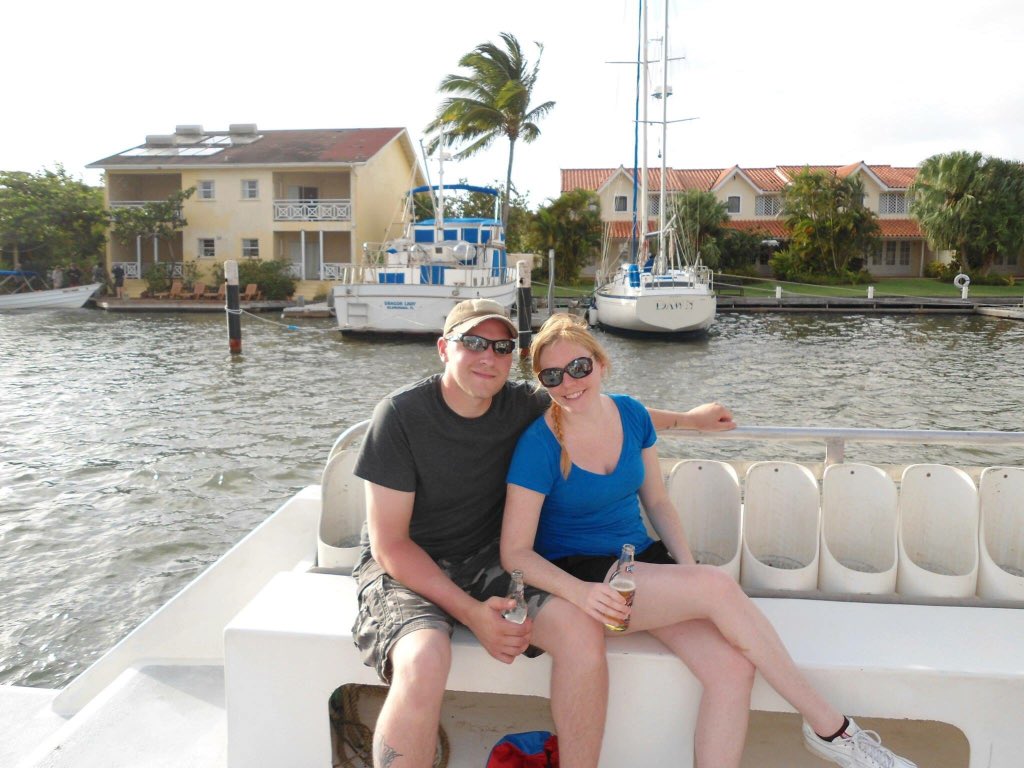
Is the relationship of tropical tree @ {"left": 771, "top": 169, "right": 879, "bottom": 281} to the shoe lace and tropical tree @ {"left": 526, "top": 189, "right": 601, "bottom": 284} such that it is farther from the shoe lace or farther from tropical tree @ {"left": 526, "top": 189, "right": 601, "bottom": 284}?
the shoe lace

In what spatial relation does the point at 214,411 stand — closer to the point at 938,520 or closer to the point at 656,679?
the point at 938,520

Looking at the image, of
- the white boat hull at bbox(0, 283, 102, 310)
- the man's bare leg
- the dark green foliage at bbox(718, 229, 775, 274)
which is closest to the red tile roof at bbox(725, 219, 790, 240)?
the dark green foliage at bbox(718, 229, 775, 274)

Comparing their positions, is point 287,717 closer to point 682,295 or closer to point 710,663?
point 710,663

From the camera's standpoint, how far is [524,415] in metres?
2.77

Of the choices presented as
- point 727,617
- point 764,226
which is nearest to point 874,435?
point 727,617

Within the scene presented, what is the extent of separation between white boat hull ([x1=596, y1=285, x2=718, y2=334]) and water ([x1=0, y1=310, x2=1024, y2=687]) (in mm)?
676

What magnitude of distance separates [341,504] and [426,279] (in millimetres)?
22380

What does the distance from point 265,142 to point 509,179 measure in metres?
11.2

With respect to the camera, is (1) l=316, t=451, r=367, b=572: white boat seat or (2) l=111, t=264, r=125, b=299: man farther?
(2) l=111, t=264, r=125, b=299: man

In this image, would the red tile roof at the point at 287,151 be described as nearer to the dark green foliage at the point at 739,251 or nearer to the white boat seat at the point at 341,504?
the dark green foliage at the point at 739,251

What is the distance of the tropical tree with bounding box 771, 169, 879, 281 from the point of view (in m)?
38.4

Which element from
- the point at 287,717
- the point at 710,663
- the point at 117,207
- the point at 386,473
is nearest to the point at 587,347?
the point at 386,473

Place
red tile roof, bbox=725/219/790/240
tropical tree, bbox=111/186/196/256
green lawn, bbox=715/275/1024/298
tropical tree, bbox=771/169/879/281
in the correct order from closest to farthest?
green lawn, bbox=715/275/1024/298
tropical tree, bbox=111/186/196/256
tropical tree, bbox=771/169/879/281
red tile roof, bbox=725/219/790/240

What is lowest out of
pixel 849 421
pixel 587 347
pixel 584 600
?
pixel 849 421
